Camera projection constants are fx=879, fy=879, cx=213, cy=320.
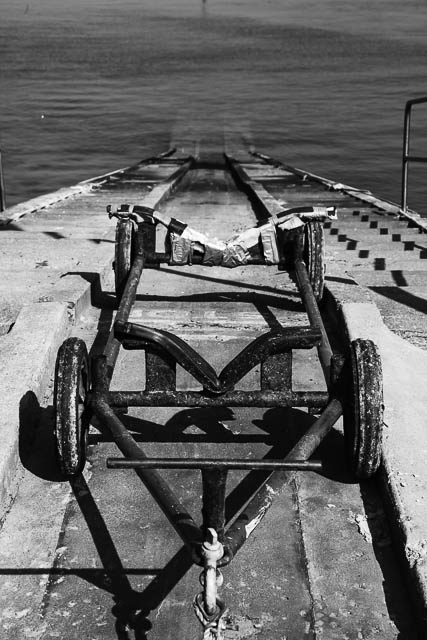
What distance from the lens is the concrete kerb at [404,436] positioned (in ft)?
11.2

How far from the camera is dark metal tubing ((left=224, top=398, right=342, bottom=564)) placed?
3.02 metres

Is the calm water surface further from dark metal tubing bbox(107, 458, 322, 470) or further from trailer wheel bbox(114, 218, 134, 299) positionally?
dark metal tubing bbox(107, 458, 322, 470)

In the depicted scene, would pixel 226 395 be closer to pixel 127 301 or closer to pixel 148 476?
pixel 148 476

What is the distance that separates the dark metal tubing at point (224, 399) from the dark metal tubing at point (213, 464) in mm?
842

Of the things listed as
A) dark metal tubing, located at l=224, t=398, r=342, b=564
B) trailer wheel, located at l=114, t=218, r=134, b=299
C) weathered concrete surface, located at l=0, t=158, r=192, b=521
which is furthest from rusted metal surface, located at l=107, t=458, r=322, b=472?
trailer wheel, located at l=114, t=218, r=134, b=299

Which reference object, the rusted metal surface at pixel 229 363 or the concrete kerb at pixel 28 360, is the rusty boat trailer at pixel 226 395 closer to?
the rusted metal surface at pixel 229 363

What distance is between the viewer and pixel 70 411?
3904mm

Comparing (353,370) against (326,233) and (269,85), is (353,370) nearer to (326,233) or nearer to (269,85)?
(326,233)

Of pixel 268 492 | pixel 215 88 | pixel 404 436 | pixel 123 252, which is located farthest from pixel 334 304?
pixel 215 88

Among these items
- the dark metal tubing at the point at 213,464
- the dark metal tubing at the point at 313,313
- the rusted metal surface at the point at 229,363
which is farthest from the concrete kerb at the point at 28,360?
the dark metal tubing at the point at 313,313

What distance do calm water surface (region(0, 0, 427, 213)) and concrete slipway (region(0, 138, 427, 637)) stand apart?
16242 millimetres

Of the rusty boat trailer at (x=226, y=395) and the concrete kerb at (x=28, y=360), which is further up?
the rusty boat trailer at (x=226, y=395)

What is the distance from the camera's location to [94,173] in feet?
110

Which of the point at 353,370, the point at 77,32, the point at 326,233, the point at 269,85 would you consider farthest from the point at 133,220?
the point at 77,32
